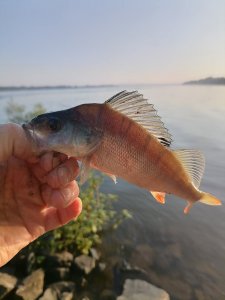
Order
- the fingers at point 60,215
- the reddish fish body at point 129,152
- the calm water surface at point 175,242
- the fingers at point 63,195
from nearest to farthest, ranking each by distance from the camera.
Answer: the reddish fish body at point 129,152 < the fingers at point 63,195 < the fingers at point 60,215 < the calm water surface at point 175,242

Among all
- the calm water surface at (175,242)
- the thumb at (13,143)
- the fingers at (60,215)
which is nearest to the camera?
the thumb at (13,143)

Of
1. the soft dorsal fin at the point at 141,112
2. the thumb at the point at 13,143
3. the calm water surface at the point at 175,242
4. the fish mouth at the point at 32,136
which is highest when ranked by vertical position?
the soft dorsal fin at the point at 141,112

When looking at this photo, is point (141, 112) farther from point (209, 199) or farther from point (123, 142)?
point (209, 199)

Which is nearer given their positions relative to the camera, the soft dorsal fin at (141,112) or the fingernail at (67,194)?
the soft dorsal fin at (141,112)

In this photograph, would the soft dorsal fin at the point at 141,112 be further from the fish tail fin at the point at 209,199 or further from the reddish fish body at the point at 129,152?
the fish tail fin at the point at 209,199

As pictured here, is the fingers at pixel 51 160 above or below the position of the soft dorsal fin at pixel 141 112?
below

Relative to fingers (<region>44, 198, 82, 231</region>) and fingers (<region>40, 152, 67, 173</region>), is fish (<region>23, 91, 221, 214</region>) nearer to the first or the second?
fingers (<region>40, 152, 67, 173</region>)

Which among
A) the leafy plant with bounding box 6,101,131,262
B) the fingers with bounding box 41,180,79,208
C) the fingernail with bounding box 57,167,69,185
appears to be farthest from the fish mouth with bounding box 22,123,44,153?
the leafy plant with bounding box 6,101,131,262

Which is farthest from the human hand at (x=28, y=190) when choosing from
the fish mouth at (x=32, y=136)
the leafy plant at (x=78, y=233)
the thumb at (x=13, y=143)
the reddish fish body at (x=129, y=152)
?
the leafy plant at (x=78, y=233)

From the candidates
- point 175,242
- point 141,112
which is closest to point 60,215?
point 141,112
